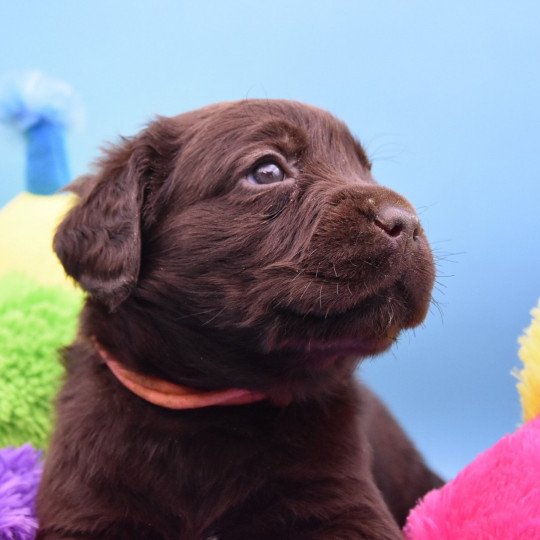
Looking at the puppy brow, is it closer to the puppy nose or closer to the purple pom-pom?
the puppy nose

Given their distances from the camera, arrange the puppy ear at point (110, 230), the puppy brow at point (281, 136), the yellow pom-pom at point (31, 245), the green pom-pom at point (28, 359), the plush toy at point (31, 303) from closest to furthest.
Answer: the puppy ear at point (110, 230) < the puppy brow at point (281, 136) < the plush toy at point (31, 303) < the green pom-pom at point (28, 359) < the yellow pom-pom at point (31, 245)

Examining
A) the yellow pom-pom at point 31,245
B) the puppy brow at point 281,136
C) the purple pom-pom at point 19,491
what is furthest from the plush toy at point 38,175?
the puppy brow at point 281,136

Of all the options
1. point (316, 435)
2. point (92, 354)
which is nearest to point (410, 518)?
point (316, 435)

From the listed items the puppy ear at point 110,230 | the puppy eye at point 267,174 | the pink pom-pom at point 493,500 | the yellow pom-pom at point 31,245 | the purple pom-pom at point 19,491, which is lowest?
the purple pom-pom at point 19,491

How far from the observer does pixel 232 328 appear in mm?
1834

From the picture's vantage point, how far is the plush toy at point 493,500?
5.89ft

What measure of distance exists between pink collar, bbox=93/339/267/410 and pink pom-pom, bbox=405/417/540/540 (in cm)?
53

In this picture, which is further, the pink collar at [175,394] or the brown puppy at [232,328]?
the pink collar at [175,394]

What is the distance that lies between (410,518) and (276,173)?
966mm

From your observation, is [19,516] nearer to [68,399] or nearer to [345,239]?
[68,399]

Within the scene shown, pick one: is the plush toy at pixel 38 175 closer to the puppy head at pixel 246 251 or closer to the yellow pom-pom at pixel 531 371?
the puppy head at pixel 246 251

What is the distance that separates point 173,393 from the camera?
1966 millimetres

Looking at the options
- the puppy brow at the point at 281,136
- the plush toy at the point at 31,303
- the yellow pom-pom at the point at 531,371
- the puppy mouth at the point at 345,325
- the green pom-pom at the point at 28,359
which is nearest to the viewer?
the puppy mouth at the point at 345,325

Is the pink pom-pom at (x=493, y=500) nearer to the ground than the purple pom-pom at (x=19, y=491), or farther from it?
farther from it
